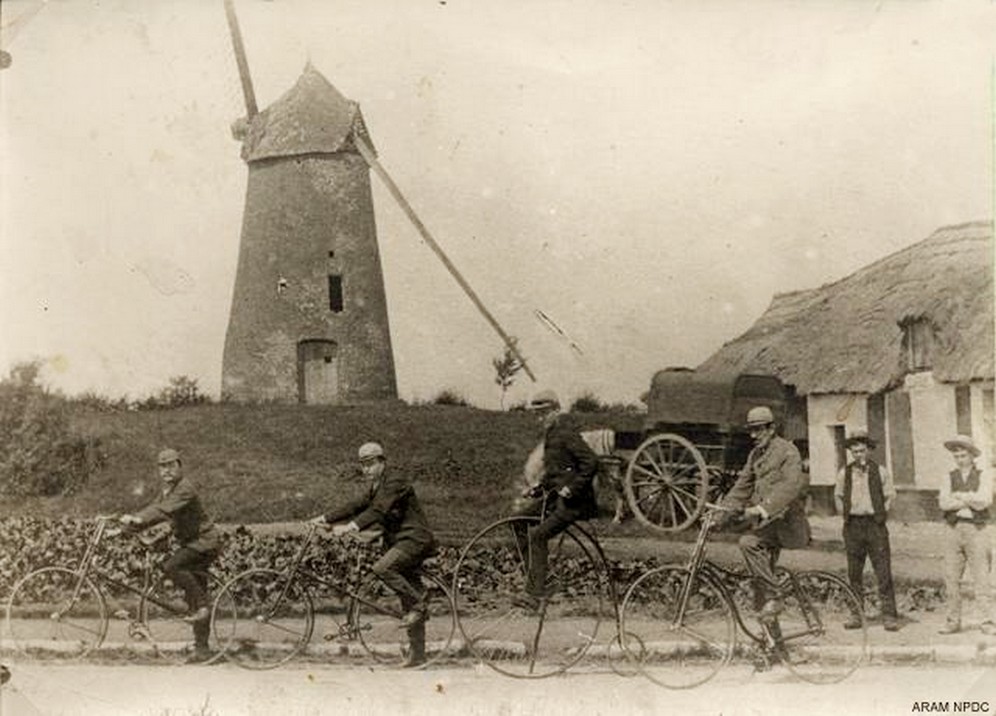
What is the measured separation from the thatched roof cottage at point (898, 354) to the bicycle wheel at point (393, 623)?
2641mm

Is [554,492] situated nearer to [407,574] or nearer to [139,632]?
[407,574]

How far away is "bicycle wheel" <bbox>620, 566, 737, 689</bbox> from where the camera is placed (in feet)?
24.6

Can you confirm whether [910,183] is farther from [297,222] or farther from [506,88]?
[297,222]

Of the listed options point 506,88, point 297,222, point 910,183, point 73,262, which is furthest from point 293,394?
point 910,183

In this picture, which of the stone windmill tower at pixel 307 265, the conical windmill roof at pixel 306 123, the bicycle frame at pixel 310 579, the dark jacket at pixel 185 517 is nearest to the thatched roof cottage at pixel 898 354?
the stone windmill tower at pixel 307 265

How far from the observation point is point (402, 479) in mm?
7656

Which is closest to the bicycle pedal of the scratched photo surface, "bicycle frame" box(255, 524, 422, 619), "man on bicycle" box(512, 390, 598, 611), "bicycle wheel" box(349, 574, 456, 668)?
the scratched photo surface

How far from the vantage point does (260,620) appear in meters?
7.67

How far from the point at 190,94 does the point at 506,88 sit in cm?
250

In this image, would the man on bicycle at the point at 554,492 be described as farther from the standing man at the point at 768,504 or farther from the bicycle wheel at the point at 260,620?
the bicycle wheel at the point at 260,620

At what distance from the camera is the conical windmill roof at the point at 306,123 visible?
8.41m

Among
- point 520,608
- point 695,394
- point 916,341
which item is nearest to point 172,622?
point 520,608

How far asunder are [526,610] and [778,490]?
196 cm

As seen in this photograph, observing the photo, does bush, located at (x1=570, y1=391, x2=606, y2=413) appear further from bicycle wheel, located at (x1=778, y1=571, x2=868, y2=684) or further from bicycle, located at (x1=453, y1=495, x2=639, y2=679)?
bicycle wheel, located at (x1=778, y1=571, x2=868, y2=684)
